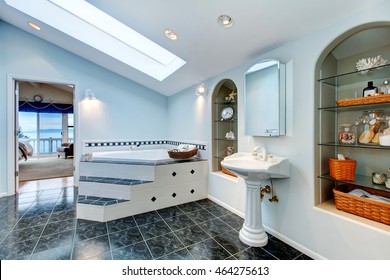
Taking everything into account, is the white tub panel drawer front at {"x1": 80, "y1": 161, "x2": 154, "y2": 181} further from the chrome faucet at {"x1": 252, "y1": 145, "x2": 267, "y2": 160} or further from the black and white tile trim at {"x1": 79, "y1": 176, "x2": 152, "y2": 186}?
the chrome faucet at {"x1": 252, "y1": 145, "x2": 267, "y2": 160}

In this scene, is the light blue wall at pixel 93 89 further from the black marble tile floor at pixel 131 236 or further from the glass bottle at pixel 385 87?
the glass bottle at pixel 385 87

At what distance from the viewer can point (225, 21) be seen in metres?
1.83

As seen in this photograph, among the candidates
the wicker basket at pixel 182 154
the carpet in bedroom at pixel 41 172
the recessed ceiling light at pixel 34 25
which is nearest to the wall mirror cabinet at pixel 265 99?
the wicker basket at pixel 182 154

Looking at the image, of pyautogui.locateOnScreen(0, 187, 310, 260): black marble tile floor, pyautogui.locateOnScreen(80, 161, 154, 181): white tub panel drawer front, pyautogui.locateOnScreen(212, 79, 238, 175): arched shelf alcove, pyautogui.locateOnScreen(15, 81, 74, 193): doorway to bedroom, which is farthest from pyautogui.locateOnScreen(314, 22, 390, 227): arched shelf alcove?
pyautogui.locateOnScreen(15, 81, 74, 193): doorway to bedroom

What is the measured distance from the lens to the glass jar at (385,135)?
4.66 feet

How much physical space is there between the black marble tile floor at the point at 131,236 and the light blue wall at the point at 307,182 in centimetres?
20

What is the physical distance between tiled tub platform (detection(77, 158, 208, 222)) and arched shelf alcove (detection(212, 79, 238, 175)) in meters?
0.28

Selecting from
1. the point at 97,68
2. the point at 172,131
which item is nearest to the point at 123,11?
the point at 97,68

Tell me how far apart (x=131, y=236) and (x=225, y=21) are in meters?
2.39

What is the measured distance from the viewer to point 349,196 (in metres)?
1.58

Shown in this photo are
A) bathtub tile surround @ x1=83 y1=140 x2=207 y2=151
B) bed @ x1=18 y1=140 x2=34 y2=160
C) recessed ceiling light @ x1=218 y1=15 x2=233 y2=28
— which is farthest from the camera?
bed @ x1=18 y1=140 x2=34 y2=160

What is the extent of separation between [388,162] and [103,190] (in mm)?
3105

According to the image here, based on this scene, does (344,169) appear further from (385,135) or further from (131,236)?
(131,236)

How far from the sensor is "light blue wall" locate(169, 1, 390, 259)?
1.39 meters
